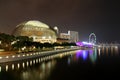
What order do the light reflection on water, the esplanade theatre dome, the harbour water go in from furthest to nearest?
the esplanade theatre dome, the harbour water, the light reflection on water

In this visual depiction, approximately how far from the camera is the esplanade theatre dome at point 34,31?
161 meters

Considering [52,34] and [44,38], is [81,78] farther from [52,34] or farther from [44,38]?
[52,34]

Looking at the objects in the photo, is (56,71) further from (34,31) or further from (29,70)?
(34,31)

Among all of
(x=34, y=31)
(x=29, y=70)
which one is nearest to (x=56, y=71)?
(x=29, y=70)

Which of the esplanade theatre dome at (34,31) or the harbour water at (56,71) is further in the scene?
the esplanade theatre dome at (34,31)

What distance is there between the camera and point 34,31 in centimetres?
16512

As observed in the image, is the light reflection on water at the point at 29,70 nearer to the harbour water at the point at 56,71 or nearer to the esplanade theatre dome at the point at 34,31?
the harbour water at the point at 56,71

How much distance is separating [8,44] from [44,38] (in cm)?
8864

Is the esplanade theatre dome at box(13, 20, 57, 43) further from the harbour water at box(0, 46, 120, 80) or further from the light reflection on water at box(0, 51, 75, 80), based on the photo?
the light reflection on water at box(0, 51, 75, 80)

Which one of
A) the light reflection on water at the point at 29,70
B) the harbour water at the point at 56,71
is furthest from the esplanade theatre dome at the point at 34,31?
the light reflection on water at the point at 29,70

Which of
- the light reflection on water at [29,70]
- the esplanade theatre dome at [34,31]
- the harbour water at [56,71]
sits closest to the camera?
the light reflection on water at [29,70]

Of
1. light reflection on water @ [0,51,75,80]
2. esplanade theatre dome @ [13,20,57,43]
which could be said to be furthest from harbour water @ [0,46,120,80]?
esplanade theatre dome @ [13,20,57,43]

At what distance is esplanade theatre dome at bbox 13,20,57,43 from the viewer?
161m

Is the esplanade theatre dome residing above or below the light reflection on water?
above
